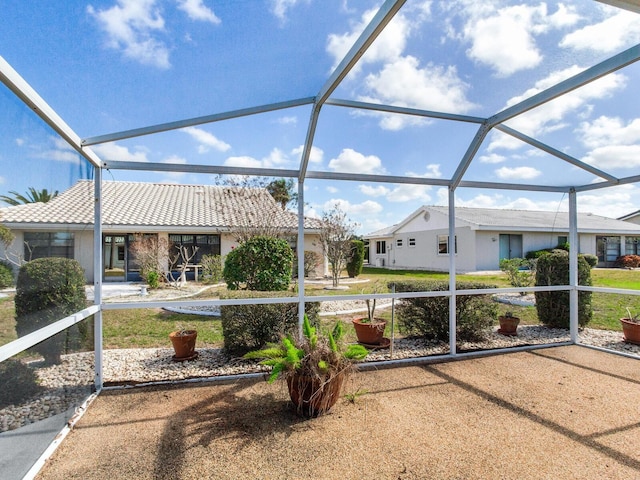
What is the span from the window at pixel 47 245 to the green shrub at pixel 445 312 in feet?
12.4

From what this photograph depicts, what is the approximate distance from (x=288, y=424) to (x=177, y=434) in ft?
2.82

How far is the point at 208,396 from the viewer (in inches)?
133

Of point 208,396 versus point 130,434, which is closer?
point 130,434

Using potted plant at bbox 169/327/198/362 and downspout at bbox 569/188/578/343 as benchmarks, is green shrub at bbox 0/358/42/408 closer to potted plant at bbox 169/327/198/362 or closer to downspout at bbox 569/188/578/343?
potted plant at bbox 169/327/198/362

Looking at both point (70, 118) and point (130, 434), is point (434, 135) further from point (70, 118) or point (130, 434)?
point (130, 434)

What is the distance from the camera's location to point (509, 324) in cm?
569

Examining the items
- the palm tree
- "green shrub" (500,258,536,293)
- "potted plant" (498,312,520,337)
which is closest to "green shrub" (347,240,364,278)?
"green shrub" (500,258,536,293)

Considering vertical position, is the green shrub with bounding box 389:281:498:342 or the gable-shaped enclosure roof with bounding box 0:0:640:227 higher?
the gable-shaped enclosure roof with bounding box 0:0:640:227

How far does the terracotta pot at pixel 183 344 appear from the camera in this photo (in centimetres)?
436

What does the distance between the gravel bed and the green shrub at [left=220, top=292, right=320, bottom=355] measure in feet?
0.76

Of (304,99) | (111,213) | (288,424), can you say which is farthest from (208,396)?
(111,213)

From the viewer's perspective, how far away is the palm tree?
185 cm

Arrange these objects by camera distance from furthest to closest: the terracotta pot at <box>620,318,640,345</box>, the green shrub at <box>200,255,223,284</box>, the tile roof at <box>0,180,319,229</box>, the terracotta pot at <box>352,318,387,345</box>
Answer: the green shrub at <box>200,255,223,284</box>
the tile roof at <box>0,180,319,229</box>
the terracotta pot at <box>620,318,640,345</box>
the terracotta pot at <box>352,318,387,345</box>

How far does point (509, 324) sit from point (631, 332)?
5.31 ft
